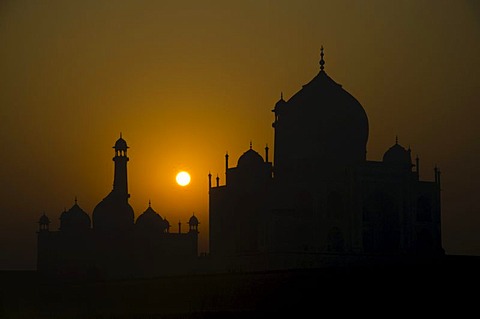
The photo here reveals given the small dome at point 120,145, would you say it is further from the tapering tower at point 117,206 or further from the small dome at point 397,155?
the small dome at point 397,155

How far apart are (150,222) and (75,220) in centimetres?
400

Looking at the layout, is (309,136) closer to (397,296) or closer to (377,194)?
(377,194)

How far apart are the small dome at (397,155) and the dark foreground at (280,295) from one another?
9.36 metres

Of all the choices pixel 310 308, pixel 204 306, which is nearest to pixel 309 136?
pixel 204 306

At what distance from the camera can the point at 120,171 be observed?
70.4 m

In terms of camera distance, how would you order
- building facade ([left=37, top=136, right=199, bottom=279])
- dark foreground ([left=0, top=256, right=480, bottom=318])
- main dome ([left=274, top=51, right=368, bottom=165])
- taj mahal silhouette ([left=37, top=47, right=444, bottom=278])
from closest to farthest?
dark foreground ([left=0, top=256, right=480, bottom=318])
taj mahal silhouette ([left=37, top=47, right=444, bottom=278])
main dome ([left=274, top=51, right=368, bottom=165])
building facade ([left=37, top=136, right=199, bottom=279])

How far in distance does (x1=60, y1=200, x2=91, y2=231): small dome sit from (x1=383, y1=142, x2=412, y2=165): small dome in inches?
678

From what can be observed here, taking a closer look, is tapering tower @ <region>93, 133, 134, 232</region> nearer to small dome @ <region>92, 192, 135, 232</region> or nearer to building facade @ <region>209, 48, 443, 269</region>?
small dome @ <region>92, 192, 135, 232</region>

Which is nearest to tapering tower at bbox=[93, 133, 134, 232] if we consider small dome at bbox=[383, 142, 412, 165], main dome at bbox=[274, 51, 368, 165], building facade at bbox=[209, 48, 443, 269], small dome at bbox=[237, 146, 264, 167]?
building facade at bbox=[209, 48, 443, 269]

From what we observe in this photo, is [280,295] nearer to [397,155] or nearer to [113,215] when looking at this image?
[397,155]

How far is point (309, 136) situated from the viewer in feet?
204

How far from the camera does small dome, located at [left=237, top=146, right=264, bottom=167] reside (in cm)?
6345

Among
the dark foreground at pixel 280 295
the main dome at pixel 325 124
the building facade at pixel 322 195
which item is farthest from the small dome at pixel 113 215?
the dark foreground at pixel 280 295

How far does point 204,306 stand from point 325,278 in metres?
4.60
